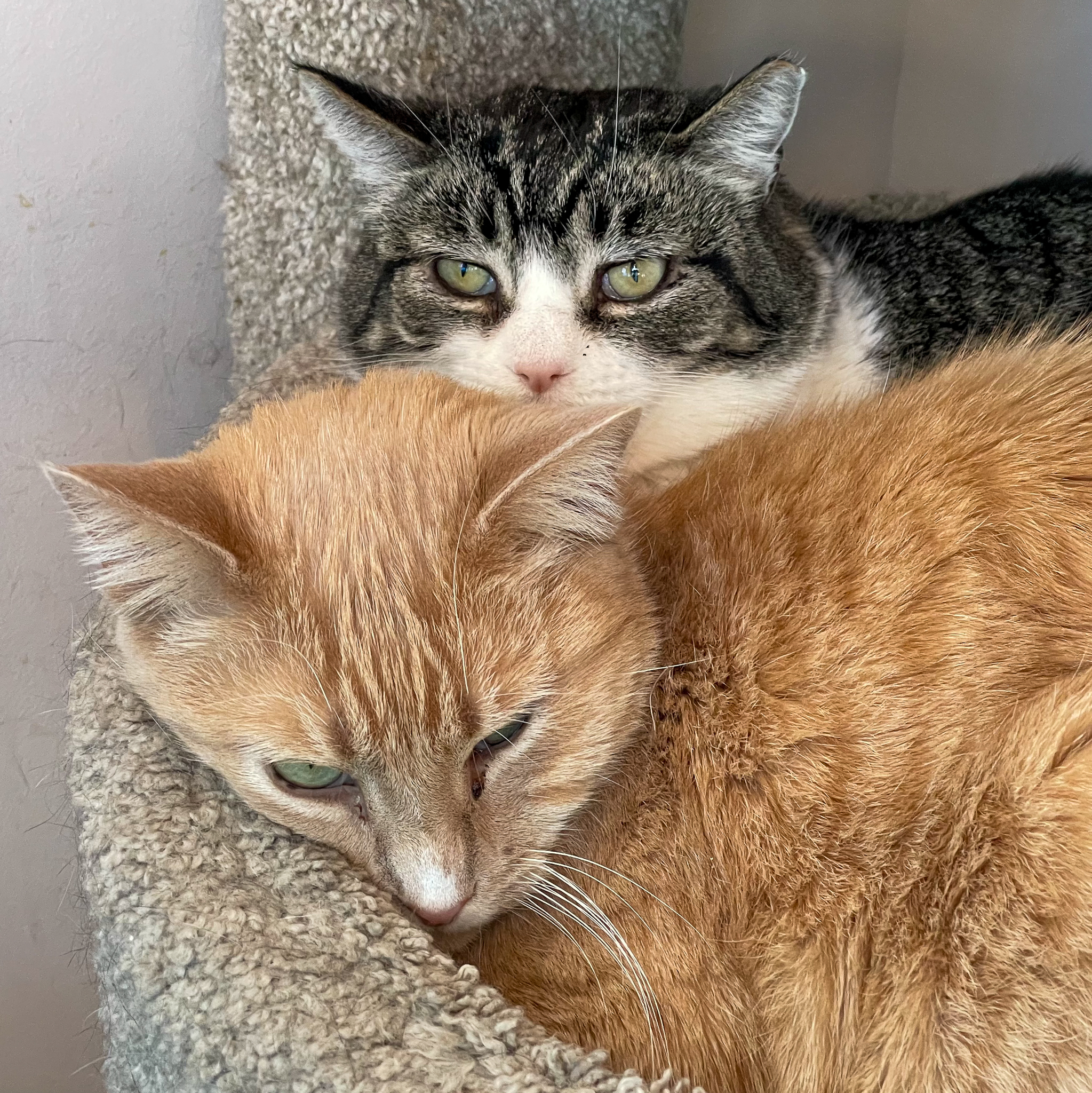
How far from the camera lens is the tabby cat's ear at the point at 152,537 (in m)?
0.89

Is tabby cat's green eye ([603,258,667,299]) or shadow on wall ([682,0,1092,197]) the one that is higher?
shadow on wall ([682,0,1092,197])

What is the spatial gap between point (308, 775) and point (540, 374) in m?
0.68

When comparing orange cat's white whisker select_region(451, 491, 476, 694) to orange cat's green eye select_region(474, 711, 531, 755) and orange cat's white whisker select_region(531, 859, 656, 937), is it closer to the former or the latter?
orange cat's green eye select_region(474, 711, 531, 755)

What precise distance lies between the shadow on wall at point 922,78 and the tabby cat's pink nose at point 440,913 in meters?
1.90

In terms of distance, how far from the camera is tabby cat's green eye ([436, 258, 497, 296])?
1584 millimetres

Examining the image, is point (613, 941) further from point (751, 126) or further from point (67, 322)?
point (67, 322)

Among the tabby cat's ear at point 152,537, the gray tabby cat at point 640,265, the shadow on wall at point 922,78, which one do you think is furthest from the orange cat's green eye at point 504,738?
the shadow on wall at point 922,78

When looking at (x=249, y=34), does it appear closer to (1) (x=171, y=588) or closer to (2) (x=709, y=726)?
(1) (x=171, y=588)

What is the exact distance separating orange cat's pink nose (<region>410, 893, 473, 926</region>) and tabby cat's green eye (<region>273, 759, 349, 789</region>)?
149 mm

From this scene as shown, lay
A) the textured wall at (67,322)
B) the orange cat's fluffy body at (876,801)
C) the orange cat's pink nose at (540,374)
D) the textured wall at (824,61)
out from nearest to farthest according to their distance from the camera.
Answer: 1. the orange cat's fluffy body at (876,801)
2. the orange cat's pink nose at (540,374)
3. the textured wall at (67,322)
4. the textured wall at (824,61)

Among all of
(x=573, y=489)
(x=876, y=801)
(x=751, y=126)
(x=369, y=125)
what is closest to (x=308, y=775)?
(x=573, y=489)

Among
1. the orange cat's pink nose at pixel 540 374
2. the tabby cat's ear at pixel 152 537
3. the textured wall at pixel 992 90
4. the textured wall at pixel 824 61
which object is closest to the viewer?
the tabby cat's ear at pixel 152 537

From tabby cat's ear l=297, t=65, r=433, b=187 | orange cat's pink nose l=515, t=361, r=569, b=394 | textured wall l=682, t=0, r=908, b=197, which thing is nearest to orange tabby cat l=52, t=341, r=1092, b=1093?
orange cat's pink nose l=515, t=361, r=569, b=394

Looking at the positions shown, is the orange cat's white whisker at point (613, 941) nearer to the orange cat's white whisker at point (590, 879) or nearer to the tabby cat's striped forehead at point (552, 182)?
the orange cat's white whisker at point (590, 879)
